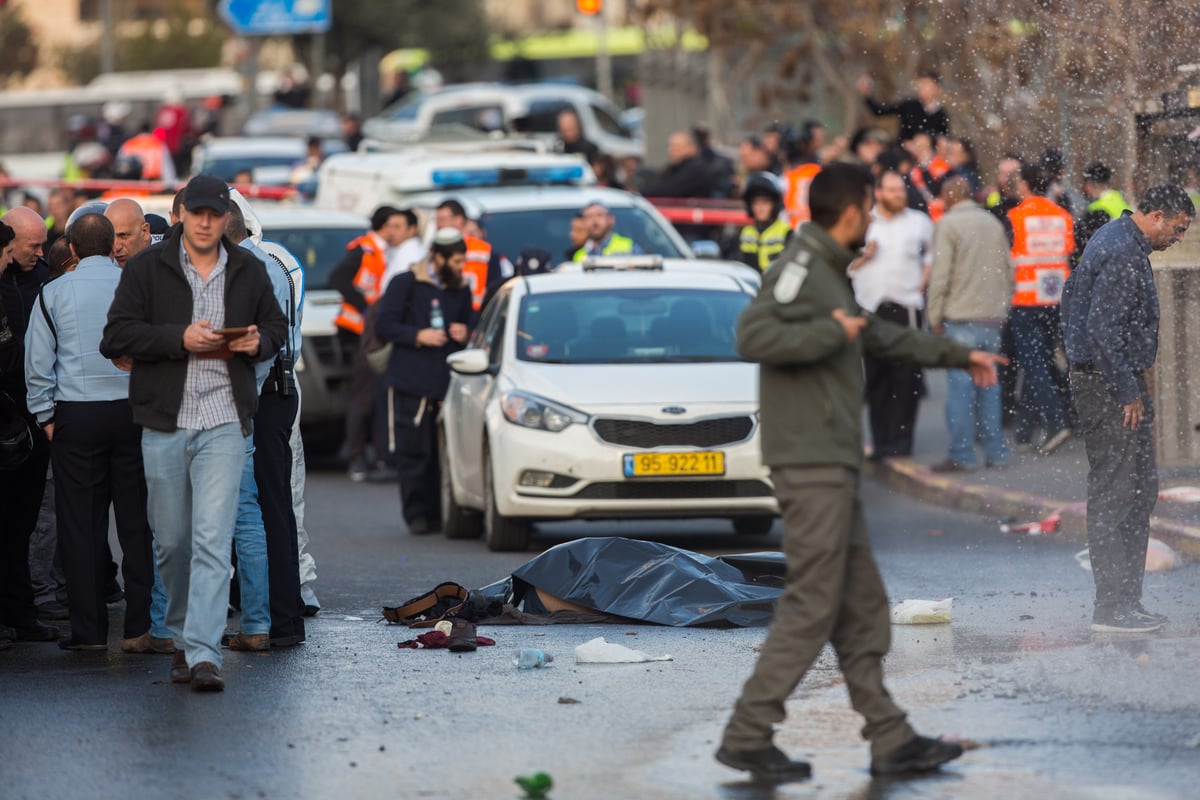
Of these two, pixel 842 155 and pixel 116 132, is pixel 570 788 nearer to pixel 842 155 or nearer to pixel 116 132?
pixel 842 155

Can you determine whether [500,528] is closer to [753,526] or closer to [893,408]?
[753,526]

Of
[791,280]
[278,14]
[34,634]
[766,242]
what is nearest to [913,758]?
[791,280]

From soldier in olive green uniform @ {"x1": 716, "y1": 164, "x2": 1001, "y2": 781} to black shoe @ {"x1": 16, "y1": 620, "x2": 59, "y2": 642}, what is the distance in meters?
4.29

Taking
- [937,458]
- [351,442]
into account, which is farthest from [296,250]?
[937,458]

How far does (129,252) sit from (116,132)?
2816 cm

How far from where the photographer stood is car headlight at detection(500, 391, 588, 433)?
1284 centimetres

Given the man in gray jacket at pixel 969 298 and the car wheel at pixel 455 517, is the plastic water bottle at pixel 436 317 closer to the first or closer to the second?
the car wheel at pixel 455 517

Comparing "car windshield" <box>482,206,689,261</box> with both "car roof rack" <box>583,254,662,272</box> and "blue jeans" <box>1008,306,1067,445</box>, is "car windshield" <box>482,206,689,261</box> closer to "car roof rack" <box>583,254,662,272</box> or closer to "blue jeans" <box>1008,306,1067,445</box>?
"blue jeans" <box>1008,306,1067,445</box>

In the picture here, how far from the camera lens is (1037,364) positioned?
16266 mm

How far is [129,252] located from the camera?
9766mm

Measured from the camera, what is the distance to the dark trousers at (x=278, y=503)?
9461 millimetres

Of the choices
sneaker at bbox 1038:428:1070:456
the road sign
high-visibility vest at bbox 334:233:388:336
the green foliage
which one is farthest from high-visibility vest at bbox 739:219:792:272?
the green foliage

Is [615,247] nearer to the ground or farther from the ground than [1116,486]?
farther from the ground

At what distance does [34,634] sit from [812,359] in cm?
470
